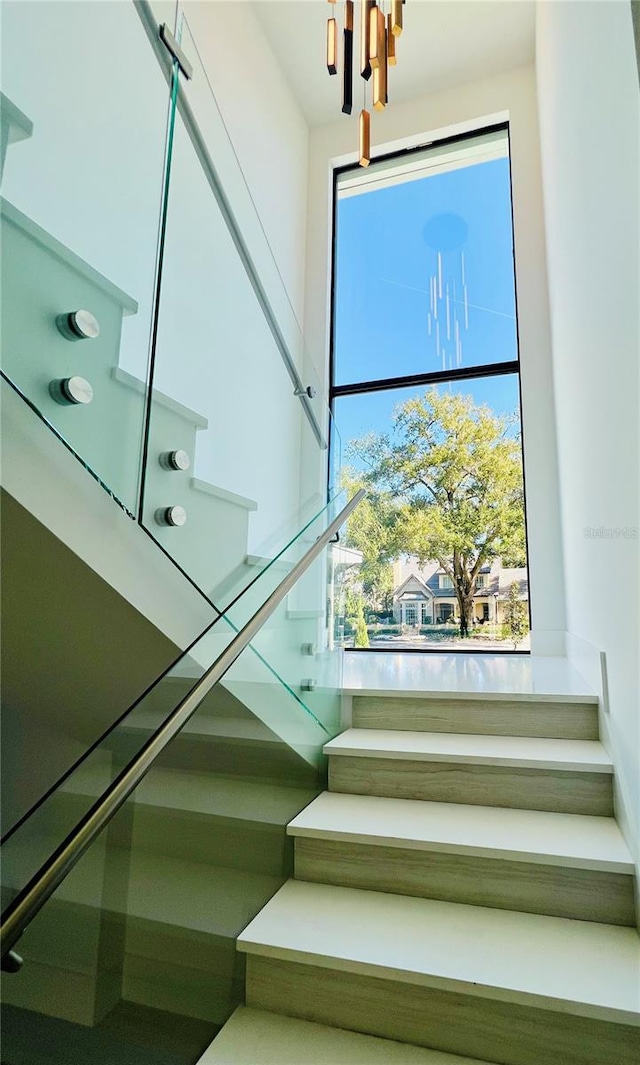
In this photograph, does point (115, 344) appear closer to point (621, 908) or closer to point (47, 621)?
point (47, 621)

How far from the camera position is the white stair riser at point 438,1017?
1.17m

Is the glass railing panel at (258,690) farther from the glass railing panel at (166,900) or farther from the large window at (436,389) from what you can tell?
the large window at (436,389)

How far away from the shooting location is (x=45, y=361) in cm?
112

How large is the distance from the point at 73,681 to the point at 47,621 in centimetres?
35

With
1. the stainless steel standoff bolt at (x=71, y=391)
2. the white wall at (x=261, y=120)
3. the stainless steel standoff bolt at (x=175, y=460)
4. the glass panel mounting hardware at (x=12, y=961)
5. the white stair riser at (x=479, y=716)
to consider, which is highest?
the white wall at (x=261, y=120)

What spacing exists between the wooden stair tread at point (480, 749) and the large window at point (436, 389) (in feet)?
6.52

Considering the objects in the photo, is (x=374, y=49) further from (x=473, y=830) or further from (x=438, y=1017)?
(x=438, y=1017)

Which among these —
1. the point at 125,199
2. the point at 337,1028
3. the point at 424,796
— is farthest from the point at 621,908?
the point at 125,199

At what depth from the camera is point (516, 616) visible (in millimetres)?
3955

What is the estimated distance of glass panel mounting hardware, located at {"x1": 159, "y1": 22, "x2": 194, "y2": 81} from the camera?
4.98 feet

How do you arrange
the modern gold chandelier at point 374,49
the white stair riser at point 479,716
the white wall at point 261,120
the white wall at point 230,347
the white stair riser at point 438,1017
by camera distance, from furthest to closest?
the white wall at point 261,120, the modern gold chandelier at point 374,49, the white stair riser at point 479,716, the white wall at point 230,347, the white stair riser at point 438,1017

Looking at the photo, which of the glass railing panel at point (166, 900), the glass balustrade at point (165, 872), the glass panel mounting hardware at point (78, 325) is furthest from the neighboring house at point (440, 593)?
the glass panel mounting hardware at point (78, 325)

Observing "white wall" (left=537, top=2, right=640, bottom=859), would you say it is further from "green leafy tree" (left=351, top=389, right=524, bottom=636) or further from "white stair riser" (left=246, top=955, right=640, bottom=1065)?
"green leafy tree" (left=351, top=389, right=524, bottom=636)

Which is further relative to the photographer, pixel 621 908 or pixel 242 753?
pixel 242 753
